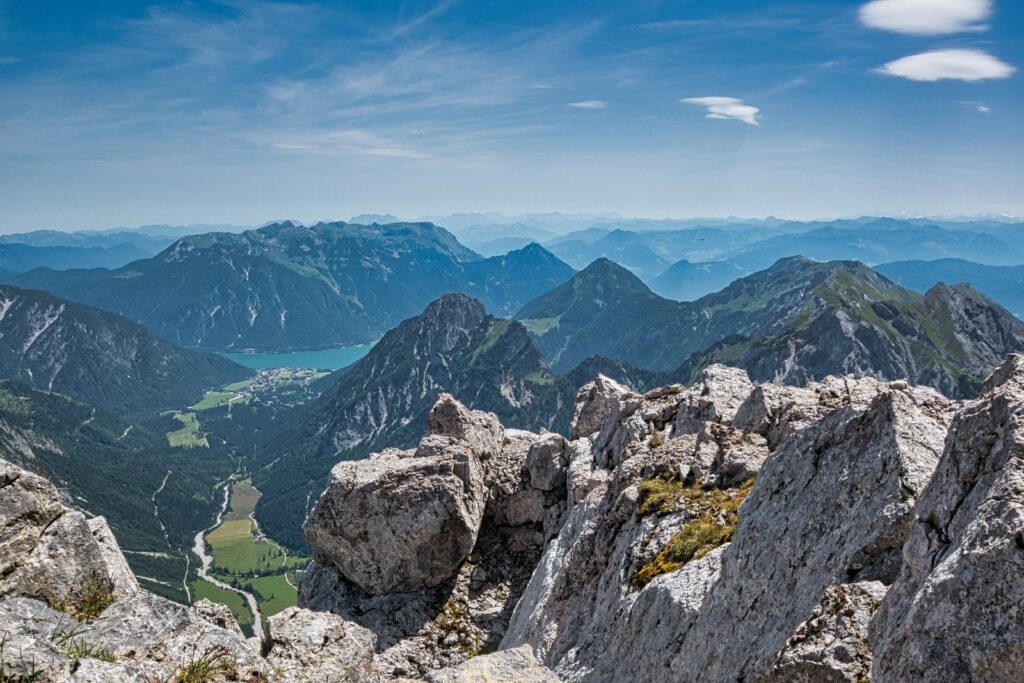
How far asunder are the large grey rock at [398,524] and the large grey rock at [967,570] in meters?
20.4

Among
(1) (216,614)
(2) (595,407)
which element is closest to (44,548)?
(1) (216,614)

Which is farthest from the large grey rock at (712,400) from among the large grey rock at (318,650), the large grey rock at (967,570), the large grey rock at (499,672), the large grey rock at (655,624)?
the large grey rock at (318,650)

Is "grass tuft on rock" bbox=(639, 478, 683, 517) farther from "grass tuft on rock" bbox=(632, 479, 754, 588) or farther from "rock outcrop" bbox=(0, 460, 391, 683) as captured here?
"rock outcrop" bbox=(0, 460, 391, 683)

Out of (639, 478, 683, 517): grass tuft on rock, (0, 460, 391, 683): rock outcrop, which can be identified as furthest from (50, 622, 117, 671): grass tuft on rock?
(639, 478, 683, 517): grass tuft on rock

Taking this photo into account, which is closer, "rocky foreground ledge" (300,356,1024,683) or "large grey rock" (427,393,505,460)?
"rocky foreground ledge" (300,356,1024,683)

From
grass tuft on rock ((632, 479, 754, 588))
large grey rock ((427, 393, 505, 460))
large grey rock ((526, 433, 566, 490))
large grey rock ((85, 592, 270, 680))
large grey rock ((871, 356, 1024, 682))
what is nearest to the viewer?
large grey rock ((871, 356, 1024, 682))

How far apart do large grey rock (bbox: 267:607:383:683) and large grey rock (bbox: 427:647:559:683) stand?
2427 mm

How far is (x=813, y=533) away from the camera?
13750 mm

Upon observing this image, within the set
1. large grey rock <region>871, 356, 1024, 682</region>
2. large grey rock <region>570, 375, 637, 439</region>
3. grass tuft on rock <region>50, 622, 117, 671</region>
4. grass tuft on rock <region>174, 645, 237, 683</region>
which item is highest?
large grey rock <region>871, 356, 1024, 682</region>

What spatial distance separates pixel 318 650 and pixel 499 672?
4.66m

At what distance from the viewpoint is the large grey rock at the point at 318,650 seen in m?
14.6

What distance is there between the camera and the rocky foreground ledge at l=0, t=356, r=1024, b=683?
9.99 metres

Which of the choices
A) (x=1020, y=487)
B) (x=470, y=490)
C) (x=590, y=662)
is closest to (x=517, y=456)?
(x=470, y=490)

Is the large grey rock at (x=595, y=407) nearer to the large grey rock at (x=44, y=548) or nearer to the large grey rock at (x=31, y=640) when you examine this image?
the large grey rock at (x=44, y=548)
